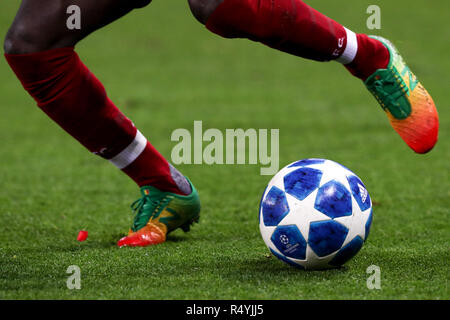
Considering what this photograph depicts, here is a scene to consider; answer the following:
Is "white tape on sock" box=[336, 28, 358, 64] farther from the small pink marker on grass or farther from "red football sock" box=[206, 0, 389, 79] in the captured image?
the small pink marker on grass

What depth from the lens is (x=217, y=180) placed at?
18.4 ft

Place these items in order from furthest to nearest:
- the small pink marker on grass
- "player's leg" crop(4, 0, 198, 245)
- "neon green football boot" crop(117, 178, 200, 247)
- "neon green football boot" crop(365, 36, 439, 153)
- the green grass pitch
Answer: the small pink marker on grass < "neon green football boot" crop(117, 178, 200, 247) < "neon green football boot" crop(365, 36, 439, 153) < "player's leg" crop(4, 0, 198, 245) < the green grass pitch

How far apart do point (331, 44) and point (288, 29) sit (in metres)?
0.24

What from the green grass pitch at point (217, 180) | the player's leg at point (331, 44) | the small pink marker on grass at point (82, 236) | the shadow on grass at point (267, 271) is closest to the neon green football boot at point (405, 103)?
the player's leg at point (331, 44)

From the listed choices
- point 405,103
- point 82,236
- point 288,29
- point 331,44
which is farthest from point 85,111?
point 405,103

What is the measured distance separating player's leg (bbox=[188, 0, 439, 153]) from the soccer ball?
433 millimetres

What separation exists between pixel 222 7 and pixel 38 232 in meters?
1.97

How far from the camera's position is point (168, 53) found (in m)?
12.9

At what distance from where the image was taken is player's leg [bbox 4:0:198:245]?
9.77ft

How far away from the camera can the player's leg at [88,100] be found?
2979mm

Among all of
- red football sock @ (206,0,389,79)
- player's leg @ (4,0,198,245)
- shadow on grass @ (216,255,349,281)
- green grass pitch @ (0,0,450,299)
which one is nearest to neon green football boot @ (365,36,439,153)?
red football sock @ (206,0,389,79)

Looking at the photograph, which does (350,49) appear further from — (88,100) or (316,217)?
(88,100)

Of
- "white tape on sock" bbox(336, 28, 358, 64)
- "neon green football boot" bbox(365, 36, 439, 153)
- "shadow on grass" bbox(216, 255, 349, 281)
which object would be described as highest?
"white tape on sock" bbox(336, 28, 358, 64)
